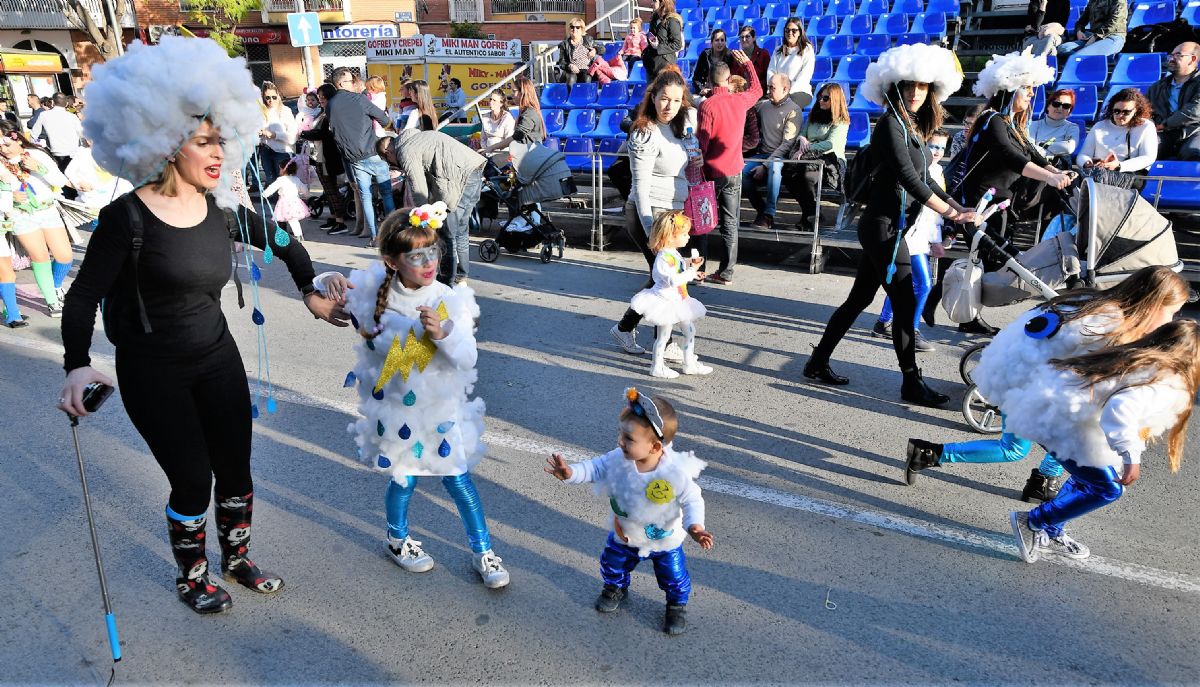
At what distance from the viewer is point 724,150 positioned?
7.40m

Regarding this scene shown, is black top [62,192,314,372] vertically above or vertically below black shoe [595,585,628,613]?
above

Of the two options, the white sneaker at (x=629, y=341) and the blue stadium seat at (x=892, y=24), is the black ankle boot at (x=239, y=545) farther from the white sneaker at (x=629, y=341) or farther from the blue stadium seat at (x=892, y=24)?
the blue stadium seat at (x=892, y=24)

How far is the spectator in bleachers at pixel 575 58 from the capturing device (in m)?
A: 13.7

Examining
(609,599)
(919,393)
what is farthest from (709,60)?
(609,599)

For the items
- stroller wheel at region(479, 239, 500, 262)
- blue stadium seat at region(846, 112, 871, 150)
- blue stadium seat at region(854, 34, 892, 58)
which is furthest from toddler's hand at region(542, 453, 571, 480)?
blue stadium seat at region(854, 34, 892, 58)

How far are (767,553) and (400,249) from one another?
81.7 inches

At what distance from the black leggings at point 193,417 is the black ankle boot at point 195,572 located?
0.34 feet

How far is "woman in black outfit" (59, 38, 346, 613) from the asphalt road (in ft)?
1.57

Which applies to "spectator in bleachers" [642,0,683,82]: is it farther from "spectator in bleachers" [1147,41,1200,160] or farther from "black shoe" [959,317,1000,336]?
"black shoe" [959,317,1000,336]

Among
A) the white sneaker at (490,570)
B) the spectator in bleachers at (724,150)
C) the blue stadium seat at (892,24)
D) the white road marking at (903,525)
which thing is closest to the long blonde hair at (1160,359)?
the white road marking at (903,525)

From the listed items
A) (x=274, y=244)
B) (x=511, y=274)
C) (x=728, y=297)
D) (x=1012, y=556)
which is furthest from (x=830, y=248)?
(x=274, y=244)

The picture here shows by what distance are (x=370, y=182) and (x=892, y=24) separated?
937cm

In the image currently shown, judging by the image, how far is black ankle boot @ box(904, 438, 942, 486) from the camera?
3.95 meters

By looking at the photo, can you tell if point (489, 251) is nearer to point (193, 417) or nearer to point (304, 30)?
point (193, 417)
